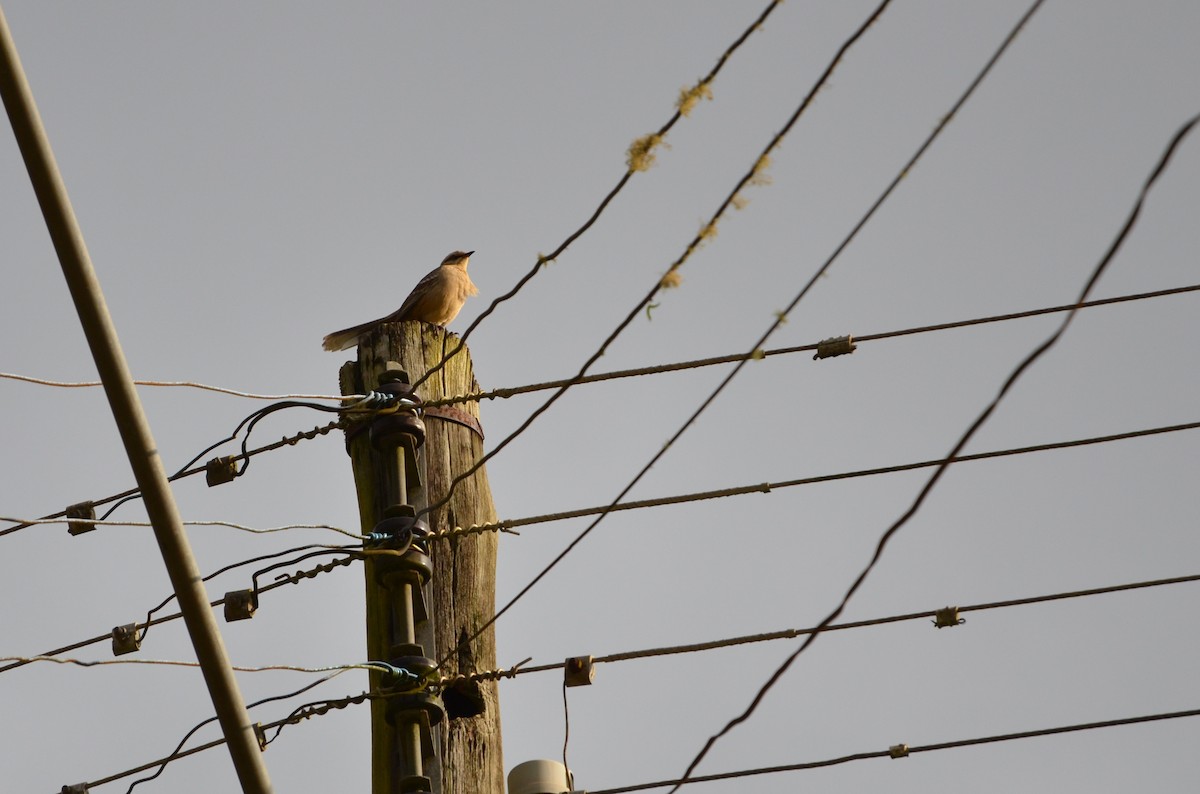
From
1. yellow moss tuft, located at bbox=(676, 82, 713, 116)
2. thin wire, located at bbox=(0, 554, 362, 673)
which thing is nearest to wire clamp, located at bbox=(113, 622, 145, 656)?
thin wire, located at bbox=(0, 554, 362, 673)

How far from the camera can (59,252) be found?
11.2ft

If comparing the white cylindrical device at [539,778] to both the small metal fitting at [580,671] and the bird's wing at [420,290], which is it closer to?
the small metal fitting at [580,671]

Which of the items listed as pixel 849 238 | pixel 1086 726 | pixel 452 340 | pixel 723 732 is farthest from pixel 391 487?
pixel 1086 726

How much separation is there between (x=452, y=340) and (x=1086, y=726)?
8.35ft

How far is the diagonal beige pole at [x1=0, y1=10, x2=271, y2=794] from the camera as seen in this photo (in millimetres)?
3250

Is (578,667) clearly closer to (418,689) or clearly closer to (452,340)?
(418,689)

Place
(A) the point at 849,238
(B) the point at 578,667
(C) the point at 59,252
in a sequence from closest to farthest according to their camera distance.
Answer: (C) the point at 59,252, (A) the point at 849,238, (B) the point at 578,667

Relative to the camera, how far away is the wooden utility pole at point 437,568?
4.86 m

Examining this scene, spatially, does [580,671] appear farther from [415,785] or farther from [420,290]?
[420,290]

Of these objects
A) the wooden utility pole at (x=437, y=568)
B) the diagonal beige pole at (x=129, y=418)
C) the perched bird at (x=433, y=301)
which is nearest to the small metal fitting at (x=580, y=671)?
the wooden utility pole at (x=437, y=568)

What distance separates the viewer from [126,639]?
5.55 meters

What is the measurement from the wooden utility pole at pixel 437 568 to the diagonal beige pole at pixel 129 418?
1.01 metres

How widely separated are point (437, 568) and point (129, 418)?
1.74 meters

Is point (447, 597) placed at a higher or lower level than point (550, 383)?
lower
